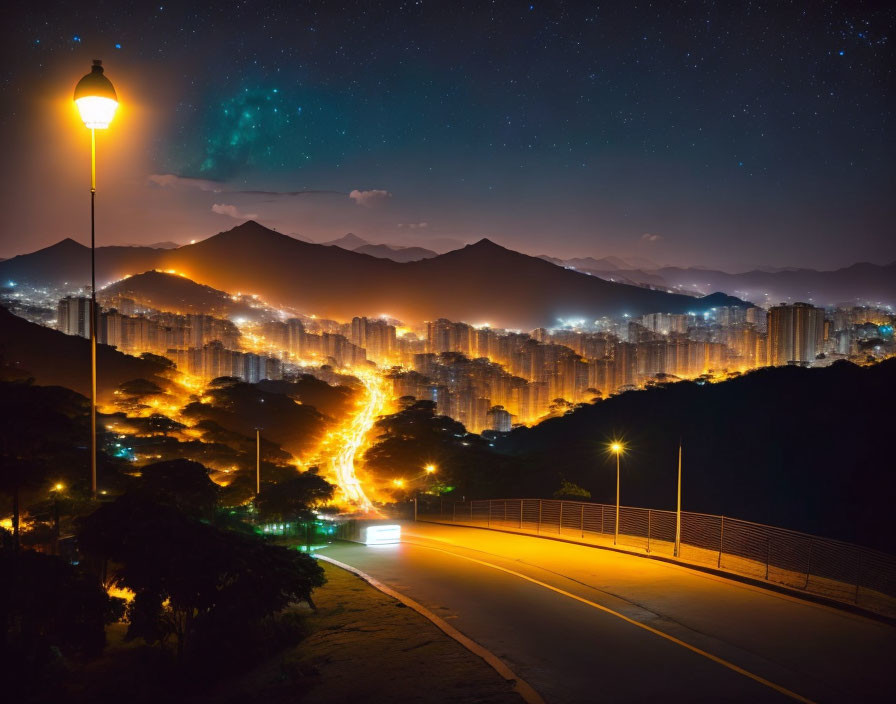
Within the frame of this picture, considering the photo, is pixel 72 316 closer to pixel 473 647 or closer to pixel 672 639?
pixel 473 647

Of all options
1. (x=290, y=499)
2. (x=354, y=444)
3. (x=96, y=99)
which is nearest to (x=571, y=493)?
(x=290, y=499)

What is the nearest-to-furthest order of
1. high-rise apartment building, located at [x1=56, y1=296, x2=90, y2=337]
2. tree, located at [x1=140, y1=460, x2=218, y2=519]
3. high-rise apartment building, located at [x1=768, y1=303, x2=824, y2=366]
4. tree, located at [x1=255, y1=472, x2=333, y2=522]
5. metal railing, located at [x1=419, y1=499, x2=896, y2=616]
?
1. metal railing, located at [x1=419, y1=499, x2=896, y2=616]
2. tree, located at [x1=140, y1=460, x2=218, y2=519]
3. tree, located at [x1=255, y1=472, x2=333, y2=522]
4. high-rise apartment building, located at [x1=56, y1=296, x2=90, y2=337]
5. high-rise apartment building, located at [x1=768, y1=303, x2=824, y2=366]

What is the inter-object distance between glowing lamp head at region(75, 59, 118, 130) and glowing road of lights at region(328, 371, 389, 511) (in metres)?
35.9

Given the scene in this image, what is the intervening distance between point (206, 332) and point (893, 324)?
131146 mm

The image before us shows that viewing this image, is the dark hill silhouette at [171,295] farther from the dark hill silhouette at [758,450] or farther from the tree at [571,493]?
the tree at [571,493]

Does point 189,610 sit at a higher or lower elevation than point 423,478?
higher

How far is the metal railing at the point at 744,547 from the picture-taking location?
14.2 meters

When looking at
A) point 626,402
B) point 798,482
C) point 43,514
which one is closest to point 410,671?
point 43,514

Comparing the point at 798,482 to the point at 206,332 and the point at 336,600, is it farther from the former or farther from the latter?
the point at 206,332

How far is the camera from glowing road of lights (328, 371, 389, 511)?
50.7m

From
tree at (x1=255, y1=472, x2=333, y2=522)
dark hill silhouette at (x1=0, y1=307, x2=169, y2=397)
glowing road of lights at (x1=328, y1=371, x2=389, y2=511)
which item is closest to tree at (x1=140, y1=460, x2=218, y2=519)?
tree at (x1=255, y1=472, x2=333, y2=522)

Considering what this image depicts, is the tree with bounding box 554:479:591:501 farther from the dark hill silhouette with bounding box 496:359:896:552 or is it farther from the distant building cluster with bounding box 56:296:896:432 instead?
the distant building cluster with bounding box 56:296:896:432

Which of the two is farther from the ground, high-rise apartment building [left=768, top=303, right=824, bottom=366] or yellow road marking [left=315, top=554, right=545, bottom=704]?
high-rise apartment building [left=768, top=303, right=824, bottom=366]

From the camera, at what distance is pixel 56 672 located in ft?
35.3
